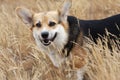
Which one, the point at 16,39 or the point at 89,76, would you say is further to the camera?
the point at 16,39

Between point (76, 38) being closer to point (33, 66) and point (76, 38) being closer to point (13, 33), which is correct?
point (33, 66)

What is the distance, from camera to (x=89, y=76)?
533cm

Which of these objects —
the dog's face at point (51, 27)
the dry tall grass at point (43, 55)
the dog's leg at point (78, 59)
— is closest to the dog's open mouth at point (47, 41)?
the dog's face at point (51, 27)

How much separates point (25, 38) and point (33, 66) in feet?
2.58

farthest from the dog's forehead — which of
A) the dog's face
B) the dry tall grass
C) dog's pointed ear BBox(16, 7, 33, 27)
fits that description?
the dry tall grass

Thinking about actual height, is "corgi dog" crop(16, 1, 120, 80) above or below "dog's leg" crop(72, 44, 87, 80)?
above

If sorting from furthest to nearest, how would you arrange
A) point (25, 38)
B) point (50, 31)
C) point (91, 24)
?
point (25, 38)
point (91, 24)
point (50, 31)

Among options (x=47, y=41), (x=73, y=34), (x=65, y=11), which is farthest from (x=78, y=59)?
(x=65, y=11)

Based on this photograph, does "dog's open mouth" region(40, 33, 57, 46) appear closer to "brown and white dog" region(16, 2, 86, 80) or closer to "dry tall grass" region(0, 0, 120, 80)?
"brown and white dog" region(16, 2, 86, 80)

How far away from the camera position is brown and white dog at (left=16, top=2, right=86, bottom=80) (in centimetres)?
522

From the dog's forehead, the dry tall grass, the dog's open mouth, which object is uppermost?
the dog's forehead

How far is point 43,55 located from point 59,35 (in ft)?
1.21

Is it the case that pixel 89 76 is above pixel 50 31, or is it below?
below

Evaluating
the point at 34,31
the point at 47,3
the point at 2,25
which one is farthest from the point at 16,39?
the point at 47,3
